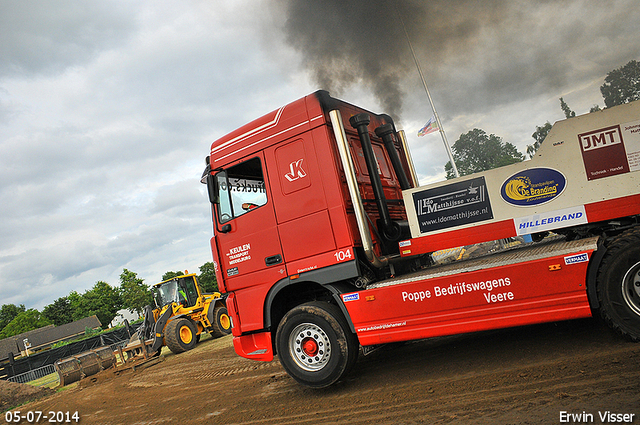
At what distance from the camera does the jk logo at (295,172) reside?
552 cm

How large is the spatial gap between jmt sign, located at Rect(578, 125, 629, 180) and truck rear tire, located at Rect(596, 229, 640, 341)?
2.08 ft

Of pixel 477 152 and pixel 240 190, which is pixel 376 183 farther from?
pixel 477 152

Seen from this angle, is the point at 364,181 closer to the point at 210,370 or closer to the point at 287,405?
the point at 287,405

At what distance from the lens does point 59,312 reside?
3654 inches

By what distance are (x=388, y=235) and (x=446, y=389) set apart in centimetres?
197

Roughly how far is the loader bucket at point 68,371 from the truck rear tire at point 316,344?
955 centimetres

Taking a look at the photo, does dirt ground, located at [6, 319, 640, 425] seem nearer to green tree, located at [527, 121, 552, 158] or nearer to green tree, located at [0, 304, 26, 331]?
green tree, located at [527, 121, 552, 158]

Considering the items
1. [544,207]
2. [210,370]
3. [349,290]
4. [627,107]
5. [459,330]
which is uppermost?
[627,107]

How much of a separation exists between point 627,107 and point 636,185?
772 mm

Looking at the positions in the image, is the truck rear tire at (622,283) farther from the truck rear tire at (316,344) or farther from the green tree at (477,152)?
the green tree at (477,152)

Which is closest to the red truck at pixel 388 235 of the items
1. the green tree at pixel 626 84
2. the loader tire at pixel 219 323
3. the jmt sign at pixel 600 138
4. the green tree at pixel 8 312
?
the jmt sign at pixel 600 138

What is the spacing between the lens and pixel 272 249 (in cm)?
568

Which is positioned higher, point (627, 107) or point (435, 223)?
point (627, 107)

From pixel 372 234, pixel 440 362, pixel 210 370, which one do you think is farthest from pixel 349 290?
pixel 210 370
